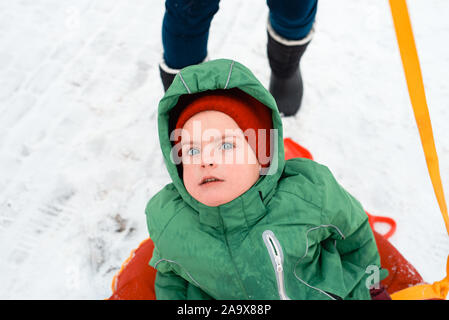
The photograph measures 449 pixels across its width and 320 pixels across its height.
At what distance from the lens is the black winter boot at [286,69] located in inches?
57.2

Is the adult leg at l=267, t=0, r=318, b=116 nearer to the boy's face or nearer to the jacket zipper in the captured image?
the boy's face

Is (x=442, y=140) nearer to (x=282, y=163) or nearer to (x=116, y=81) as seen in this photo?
(x=282, y=163)

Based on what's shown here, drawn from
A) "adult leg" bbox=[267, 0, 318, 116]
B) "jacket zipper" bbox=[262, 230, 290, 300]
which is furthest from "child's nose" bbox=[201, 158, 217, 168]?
"adult leg" bbox=[267, 0, 318, 116]

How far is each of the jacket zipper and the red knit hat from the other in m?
0.19

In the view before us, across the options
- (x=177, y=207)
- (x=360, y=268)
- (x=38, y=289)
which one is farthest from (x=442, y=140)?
(x=38, y=289)

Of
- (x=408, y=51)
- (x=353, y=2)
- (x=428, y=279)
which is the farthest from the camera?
(x=353, y=2)

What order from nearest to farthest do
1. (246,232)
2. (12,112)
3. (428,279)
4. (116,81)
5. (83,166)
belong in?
(246,232), (428,279), (83,166), (12,112), (116,81)

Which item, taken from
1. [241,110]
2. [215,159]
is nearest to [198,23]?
[241,110]

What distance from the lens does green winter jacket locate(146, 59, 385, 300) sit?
0.97 metres

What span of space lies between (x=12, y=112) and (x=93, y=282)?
0.96 metres

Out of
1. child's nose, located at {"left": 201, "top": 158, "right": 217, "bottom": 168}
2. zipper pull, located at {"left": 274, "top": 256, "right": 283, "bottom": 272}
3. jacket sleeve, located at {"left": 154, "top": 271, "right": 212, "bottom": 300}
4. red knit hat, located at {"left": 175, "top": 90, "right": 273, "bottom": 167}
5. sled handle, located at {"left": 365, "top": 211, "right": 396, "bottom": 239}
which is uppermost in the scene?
red knit hat, located at {"left": 175, "top": 90, "right": 273, "bottom": 167}

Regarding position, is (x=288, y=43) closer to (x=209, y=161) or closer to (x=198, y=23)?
(x=198, y=23)

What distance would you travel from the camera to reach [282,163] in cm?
103
